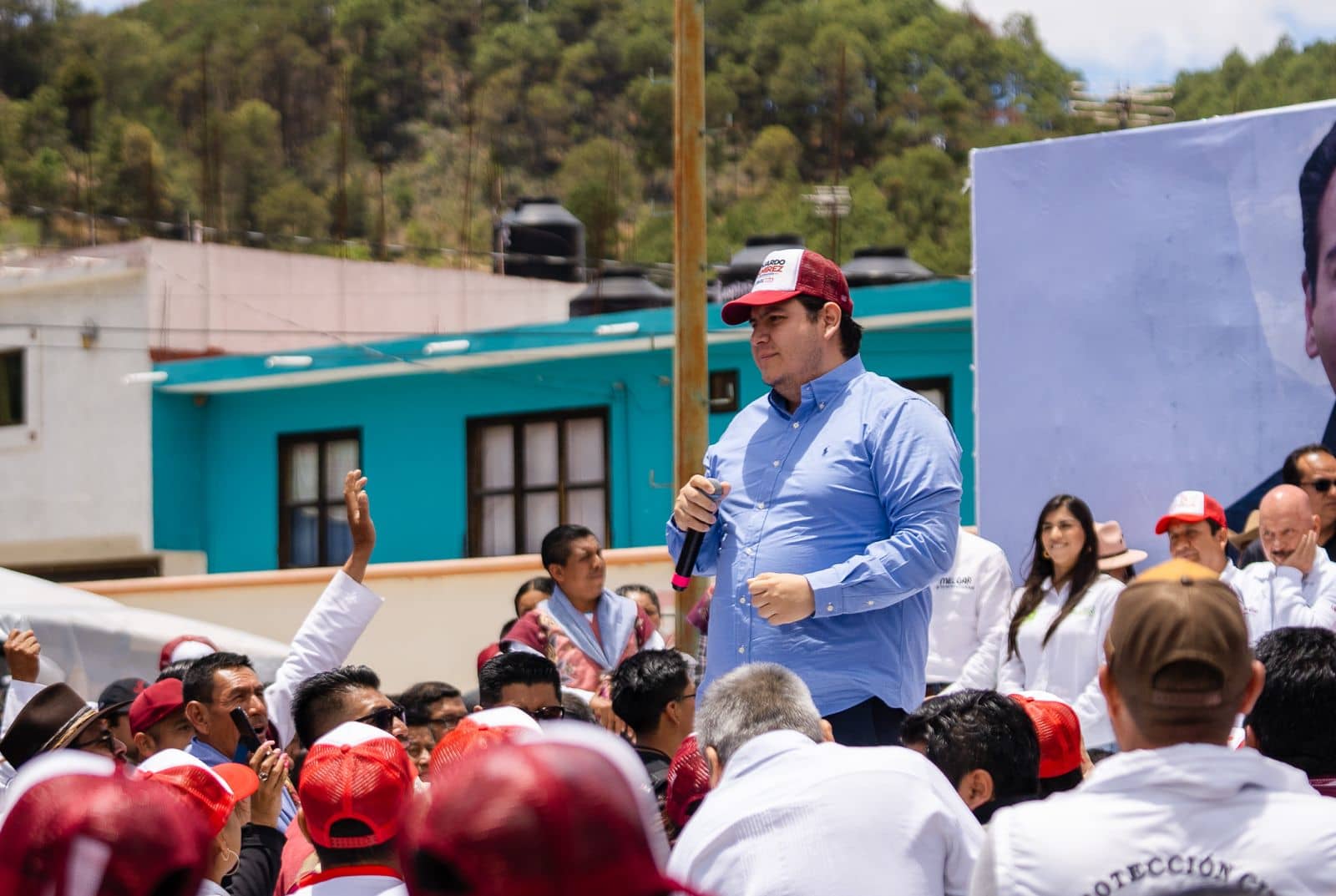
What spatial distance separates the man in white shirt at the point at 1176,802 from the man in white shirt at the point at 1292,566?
410 centimetres

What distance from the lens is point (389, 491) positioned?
21094 millimetres

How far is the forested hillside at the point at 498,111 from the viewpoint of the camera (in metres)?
56.8

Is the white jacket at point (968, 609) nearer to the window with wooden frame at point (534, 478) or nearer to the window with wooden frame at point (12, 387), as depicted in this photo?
the window with wooden frame at point (534, 478)

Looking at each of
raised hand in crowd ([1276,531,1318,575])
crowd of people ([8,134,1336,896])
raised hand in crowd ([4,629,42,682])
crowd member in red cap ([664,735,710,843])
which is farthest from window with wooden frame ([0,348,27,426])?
crowd member in red cap ([664,735,710,843])

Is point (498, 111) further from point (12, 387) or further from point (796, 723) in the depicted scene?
point (796, 723)

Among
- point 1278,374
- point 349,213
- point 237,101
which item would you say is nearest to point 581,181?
point 349,213

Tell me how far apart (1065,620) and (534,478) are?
1364cm

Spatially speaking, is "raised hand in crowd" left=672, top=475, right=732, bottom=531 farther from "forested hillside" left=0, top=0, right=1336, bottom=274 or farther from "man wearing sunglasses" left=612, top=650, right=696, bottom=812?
"forested hillside" left=0, top=0, right=1336, bottom=274

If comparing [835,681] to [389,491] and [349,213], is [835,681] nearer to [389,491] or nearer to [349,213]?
[389,491]

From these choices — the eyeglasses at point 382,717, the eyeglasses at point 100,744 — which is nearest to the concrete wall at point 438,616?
the eyeglasses at point 100,744

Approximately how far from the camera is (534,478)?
2027 centimetres

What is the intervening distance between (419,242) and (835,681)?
56001 mm

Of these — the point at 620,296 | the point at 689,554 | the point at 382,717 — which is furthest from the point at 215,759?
the point at 620,296

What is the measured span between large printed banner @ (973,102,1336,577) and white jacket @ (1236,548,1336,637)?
7.96 ft
